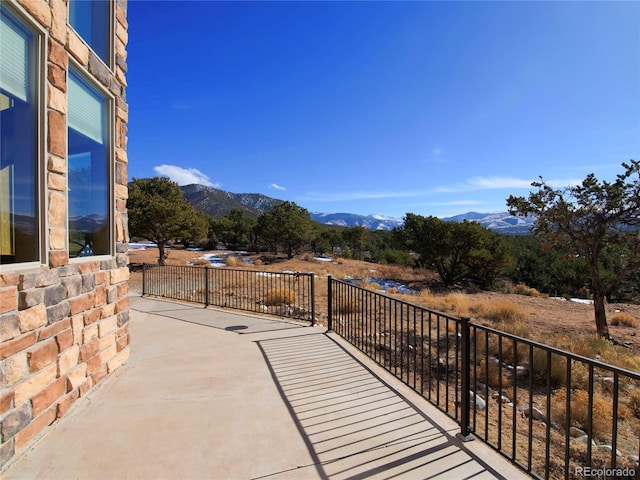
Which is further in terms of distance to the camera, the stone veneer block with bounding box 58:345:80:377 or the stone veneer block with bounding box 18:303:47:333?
the stone veneer block with bounding box 58:345:80:377

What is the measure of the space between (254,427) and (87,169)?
311cm

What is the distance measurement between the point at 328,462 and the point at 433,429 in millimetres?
979

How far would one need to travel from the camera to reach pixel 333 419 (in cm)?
298

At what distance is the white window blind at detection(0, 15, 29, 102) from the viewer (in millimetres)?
2477

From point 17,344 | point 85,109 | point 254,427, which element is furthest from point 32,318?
point 85,109

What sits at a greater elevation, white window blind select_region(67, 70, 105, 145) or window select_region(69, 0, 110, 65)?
window select_region(69, 0, 110, 65)

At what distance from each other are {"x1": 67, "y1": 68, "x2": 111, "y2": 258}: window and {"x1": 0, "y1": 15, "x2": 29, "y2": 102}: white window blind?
1.81 feet

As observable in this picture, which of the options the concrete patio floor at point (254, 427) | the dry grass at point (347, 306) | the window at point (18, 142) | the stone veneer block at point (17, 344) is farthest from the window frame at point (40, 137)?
the dry grass at point (347, 306)

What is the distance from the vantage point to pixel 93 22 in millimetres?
3732

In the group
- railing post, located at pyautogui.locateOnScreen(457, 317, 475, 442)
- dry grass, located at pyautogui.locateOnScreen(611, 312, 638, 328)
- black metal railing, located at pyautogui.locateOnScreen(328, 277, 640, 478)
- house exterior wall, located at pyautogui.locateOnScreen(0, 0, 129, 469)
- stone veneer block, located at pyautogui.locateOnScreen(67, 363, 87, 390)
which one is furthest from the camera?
dry grass, located at pyautogui.locateOnScreen(611, 312, 638, 328)

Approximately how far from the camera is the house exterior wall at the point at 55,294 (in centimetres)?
240

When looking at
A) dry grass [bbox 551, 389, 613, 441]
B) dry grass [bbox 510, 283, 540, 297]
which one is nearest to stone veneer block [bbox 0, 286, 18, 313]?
dry grass [bbox 551, 389, 613, 441]

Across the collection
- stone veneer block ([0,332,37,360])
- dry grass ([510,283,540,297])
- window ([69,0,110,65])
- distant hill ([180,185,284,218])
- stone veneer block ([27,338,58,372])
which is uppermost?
distant hill ([180,185,284,218])

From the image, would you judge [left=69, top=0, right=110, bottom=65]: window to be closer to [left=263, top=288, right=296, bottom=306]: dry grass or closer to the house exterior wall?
the house exterior wall
